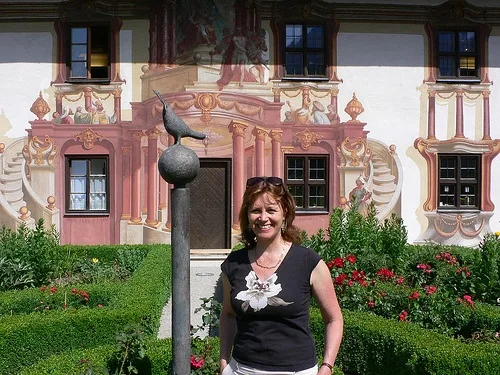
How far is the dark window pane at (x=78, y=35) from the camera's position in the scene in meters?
12.4

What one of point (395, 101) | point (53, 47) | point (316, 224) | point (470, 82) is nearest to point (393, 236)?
point (316, 224)

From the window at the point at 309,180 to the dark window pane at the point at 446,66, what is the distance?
3386 millimetres

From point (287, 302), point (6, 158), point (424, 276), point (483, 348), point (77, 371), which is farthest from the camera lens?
point (6, 158)

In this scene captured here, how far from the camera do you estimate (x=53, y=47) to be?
12219mm

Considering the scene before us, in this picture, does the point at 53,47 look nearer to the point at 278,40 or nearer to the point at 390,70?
the point at 278,40

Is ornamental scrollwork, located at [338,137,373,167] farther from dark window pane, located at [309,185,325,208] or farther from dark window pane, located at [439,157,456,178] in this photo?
dark window pane, located at [439,157,456,178]

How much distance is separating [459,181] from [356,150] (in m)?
2.51

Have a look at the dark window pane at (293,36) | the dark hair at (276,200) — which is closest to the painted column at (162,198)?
the dark window pane at (293,36)

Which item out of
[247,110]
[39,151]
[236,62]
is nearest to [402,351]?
[247,110]

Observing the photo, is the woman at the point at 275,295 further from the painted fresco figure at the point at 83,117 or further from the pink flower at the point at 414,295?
the painted fresco figure at the point at 83,117

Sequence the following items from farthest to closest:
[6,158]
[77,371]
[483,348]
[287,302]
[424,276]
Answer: [6,158] < [424,276] < [483,348] < [77,371] < [287,302]

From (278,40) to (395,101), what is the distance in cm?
296

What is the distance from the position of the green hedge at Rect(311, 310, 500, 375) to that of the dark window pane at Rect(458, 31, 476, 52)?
30.6 feet

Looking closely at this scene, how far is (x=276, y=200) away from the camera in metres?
2.66
